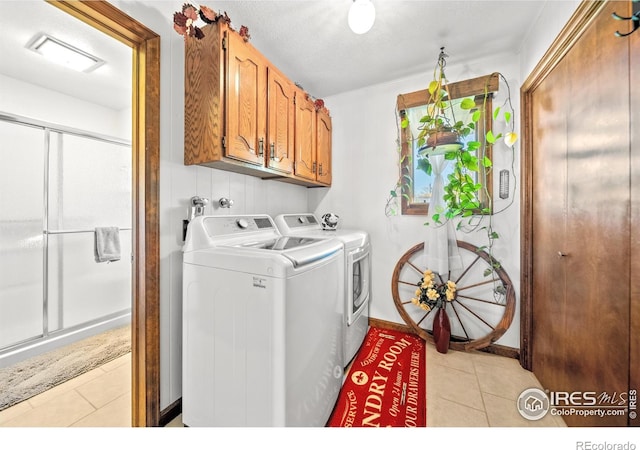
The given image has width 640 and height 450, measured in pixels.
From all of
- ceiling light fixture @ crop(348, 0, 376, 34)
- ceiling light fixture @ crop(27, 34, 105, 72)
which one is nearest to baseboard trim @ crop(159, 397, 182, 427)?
ceiling light fixture @ crop(348, 0, 376, 34)

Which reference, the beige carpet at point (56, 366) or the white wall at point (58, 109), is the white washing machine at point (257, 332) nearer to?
the beige carpet at point (56, 366)

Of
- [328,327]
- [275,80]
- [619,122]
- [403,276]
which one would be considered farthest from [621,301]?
[275,80]

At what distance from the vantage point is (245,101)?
4.69 feet

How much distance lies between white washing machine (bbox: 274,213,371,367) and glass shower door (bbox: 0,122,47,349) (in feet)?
6.73

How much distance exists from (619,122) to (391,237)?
1.56 m

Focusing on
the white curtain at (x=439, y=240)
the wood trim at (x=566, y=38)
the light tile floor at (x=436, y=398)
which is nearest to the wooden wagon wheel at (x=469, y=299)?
the white curtain at (x=439, y=240)

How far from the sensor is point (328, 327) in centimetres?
129

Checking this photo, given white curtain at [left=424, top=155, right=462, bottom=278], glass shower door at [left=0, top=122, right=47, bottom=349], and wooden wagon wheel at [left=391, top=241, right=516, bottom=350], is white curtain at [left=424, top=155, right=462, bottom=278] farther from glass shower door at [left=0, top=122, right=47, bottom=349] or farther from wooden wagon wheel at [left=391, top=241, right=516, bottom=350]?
glass shower door at [left=0, top=122, right=47, bottom=349]

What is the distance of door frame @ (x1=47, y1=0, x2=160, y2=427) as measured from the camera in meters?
1.23

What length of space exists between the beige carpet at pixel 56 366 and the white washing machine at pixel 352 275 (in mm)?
1772

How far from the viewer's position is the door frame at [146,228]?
1234 millimetres

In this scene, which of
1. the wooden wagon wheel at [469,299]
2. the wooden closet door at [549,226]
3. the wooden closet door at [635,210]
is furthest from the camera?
the wooden wagon wheel at [469,299]

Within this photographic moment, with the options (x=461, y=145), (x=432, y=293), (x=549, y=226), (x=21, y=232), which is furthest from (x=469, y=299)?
(x=21, y=232)

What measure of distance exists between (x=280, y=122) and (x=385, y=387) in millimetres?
1938
